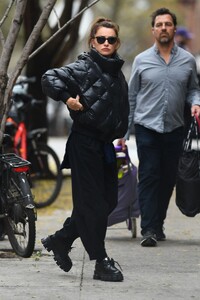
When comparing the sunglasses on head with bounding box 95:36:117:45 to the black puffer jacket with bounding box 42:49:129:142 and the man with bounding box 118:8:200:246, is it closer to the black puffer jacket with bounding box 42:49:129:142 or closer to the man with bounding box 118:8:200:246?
the black puffer jacket with bounding box 42:49:129:142

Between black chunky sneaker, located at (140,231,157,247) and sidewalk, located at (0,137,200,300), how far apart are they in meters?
0.06

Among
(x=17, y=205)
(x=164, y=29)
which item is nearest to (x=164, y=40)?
(x=164, y=29)

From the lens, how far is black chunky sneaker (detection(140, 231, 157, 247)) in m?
8.34

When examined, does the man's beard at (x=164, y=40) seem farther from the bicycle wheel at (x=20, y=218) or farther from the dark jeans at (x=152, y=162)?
the bicycle wheel at (x=20, y=218)

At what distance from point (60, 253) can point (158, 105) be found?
2000 millimetres

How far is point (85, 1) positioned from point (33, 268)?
7195mm

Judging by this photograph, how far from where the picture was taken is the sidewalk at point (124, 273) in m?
6.39

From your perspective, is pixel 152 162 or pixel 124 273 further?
pixel 152 162

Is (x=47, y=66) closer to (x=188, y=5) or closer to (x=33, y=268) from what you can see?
(x=33, y=268)

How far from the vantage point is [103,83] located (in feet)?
22.2

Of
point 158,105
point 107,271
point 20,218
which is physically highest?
point 158,105

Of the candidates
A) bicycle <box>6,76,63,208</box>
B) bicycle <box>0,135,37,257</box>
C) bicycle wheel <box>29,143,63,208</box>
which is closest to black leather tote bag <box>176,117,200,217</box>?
bicycle <box>0,135,37,257</box>

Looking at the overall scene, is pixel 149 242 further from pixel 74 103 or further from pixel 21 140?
pixel 21 140

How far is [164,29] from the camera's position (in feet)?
27.6
